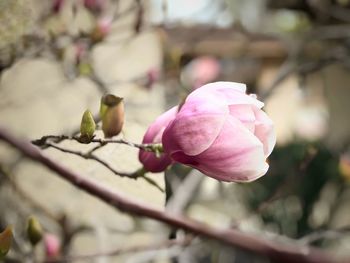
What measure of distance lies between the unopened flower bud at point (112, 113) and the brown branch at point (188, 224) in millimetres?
66

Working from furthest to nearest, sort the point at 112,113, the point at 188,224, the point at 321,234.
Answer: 1. the point at 321,234
2. the point at 112,113
3. the point at 188,224

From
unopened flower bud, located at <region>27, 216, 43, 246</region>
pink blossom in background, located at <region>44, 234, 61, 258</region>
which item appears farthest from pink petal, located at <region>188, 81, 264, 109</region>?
pink blossom in background, located at <region>44, 234, 61, 258</region>

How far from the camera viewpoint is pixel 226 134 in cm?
57

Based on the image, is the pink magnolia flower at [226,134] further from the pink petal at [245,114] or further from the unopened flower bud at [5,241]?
the unopened flower bud at [5,241]

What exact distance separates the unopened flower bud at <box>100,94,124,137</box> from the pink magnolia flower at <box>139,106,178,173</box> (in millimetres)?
33

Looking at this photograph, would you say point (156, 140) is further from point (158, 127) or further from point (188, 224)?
point (188, 224)

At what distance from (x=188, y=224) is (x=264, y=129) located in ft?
0.38

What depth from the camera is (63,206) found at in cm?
201

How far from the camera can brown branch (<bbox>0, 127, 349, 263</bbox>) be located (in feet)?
1.15

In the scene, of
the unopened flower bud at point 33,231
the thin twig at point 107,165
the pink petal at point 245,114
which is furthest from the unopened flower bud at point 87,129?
the unopened flower bud at point 33,231

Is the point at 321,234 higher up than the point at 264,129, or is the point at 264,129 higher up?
the point at 264,129

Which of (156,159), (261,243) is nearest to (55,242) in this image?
(156,159)

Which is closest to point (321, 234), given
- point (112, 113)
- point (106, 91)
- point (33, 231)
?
point (106, 91)

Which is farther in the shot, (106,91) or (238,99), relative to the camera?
(106,91)
